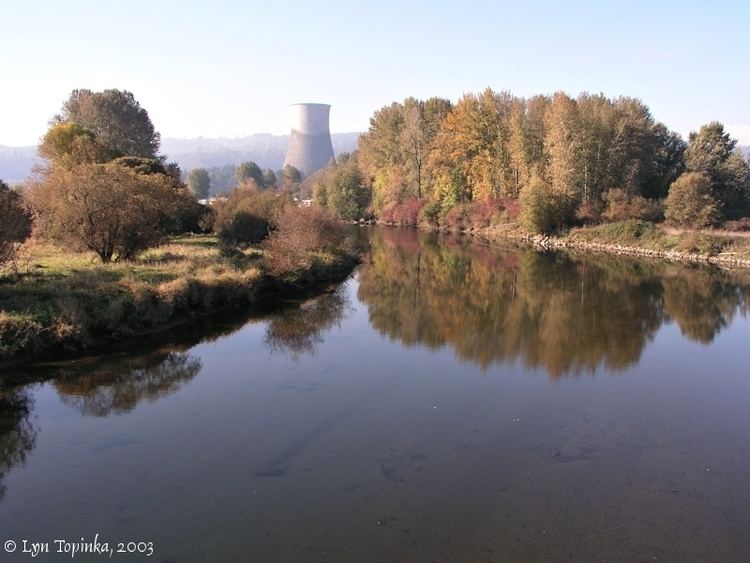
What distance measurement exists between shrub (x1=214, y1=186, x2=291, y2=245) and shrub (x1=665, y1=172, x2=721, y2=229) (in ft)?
82.4

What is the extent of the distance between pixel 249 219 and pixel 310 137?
11864 centimetres

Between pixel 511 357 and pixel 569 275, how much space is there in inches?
629

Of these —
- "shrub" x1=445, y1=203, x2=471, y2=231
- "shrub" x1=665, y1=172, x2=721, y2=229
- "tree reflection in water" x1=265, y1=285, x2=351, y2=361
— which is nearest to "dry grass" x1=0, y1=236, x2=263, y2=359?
"tree reflection in water" x1=265, y1=285, x2=351, y2=361

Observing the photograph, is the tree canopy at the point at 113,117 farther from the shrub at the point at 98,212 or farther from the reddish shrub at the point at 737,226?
the reddish shrub at the point at 737,226

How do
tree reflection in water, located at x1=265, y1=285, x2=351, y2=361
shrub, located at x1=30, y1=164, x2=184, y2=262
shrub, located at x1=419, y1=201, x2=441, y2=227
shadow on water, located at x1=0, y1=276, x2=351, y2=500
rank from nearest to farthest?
shadow on water, located at x1=0, y1=276, x2=351, y2=500 < tree reflection in water, located at x1=265, y1=285, x2=351, y2=361 < shrub, located at x1=30, y1=164, x2=184, y2=262 < shrub, located at x1=419, y1=201, x2=441, y2=227

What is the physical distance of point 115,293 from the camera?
1655 centimetres

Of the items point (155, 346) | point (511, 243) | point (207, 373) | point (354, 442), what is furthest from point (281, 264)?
point (511, 243)

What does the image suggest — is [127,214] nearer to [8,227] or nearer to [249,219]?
[8,227]

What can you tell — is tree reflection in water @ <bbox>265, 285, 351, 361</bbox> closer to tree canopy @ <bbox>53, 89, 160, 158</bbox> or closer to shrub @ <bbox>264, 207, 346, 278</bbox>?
shrub @ <bbox>264, 207, 346, 278</bbox>

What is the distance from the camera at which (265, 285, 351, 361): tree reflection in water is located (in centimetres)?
1673

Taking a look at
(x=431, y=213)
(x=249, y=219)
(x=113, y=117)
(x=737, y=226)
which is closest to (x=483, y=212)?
(x=431, y=213)

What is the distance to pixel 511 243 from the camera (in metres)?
46.1

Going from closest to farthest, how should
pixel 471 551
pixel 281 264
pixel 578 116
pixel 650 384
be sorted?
pixel 471 551, pixel 650 384, pixel 281 264, pixel 578 116

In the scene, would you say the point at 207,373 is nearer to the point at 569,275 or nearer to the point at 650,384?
the point at 650,384
